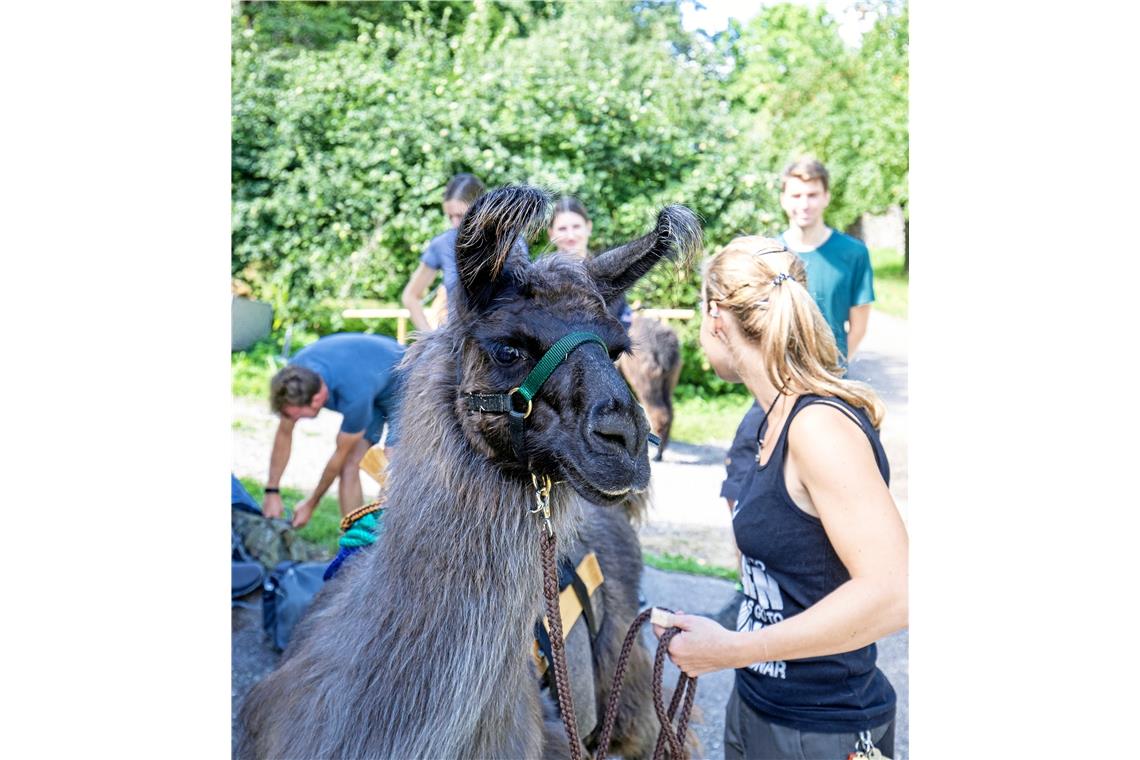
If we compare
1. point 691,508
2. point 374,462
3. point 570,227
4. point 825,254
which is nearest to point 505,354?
point 374,462

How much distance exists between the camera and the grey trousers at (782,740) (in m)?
2.34

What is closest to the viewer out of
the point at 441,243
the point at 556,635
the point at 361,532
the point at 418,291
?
the point at 556,635

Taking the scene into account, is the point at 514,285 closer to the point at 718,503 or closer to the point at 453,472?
the point at 453,472

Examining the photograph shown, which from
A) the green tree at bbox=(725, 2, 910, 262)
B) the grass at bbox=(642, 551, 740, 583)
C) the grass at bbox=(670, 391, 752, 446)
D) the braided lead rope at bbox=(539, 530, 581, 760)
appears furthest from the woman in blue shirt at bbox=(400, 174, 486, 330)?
the green tree at bbox=(725, 2, 910, 262)

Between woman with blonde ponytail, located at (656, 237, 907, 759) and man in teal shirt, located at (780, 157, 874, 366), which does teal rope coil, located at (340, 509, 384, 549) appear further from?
man in teal shirt, located at (780, 157, 874, 366)

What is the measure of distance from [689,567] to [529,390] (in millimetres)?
4509

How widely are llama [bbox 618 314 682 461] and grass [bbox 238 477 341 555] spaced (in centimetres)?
302

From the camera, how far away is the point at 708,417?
445 inches

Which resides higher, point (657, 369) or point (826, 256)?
point (826, 256)

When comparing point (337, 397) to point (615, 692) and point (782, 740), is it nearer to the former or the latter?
point (615, 692)

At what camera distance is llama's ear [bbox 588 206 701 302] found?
2348 millimetres

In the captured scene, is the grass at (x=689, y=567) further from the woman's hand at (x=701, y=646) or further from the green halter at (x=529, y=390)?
the green halter at (x=529, y=390)
